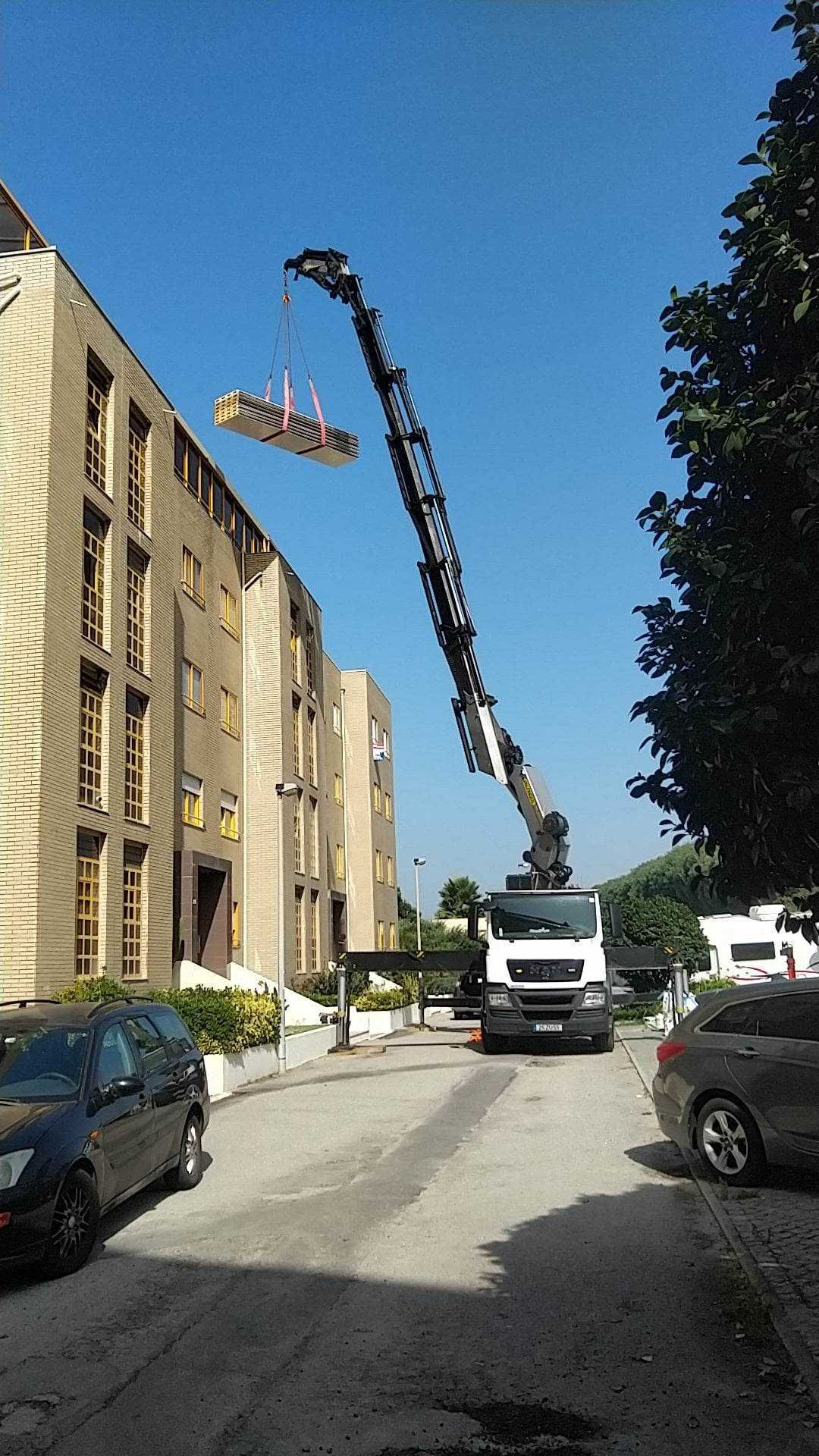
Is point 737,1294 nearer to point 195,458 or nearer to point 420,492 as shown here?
point 420,492

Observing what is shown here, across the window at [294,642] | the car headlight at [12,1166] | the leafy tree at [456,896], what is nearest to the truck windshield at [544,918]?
the car headlight at [12,1166]

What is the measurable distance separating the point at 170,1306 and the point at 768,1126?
461 centimetres

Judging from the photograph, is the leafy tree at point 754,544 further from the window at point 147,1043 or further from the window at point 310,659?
the window at point 310,659

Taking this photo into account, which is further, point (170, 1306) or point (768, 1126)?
point (768, 1126)

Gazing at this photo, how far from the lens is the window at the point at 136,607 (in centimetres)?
2198

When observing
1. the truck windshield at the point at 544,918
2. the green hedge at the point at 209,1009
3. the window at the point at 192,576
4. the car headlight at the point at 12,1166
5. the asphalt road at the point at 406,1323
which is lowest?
the asphalt road at the point at 406,1323

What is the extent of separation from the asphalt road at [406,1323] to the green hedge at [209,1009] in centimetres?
609

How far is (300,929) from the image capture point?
3488 centimetres

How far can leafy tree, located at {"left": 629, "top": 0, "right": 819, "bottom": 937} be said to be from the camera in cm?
447

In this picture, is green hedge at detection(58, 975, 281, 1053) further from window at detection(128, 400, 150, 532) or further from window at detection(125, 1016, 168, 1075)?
window at detection(128, 400, 150, 532)

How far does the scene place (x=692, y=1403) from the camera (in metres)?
4.96

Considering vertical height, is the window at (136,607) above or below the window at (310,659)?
below

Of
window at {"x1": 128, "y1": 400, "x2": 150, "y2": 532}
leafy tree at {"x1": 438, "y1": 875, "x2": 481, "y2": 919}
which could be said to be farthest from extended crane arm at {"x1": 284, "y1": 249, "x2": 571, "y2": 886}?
leafy tree at {"x1": 438, "y1": 875, "x2": 481, "y2": 919}

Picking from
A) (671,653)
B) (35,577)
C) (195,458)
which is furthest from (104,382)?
(671,653)
